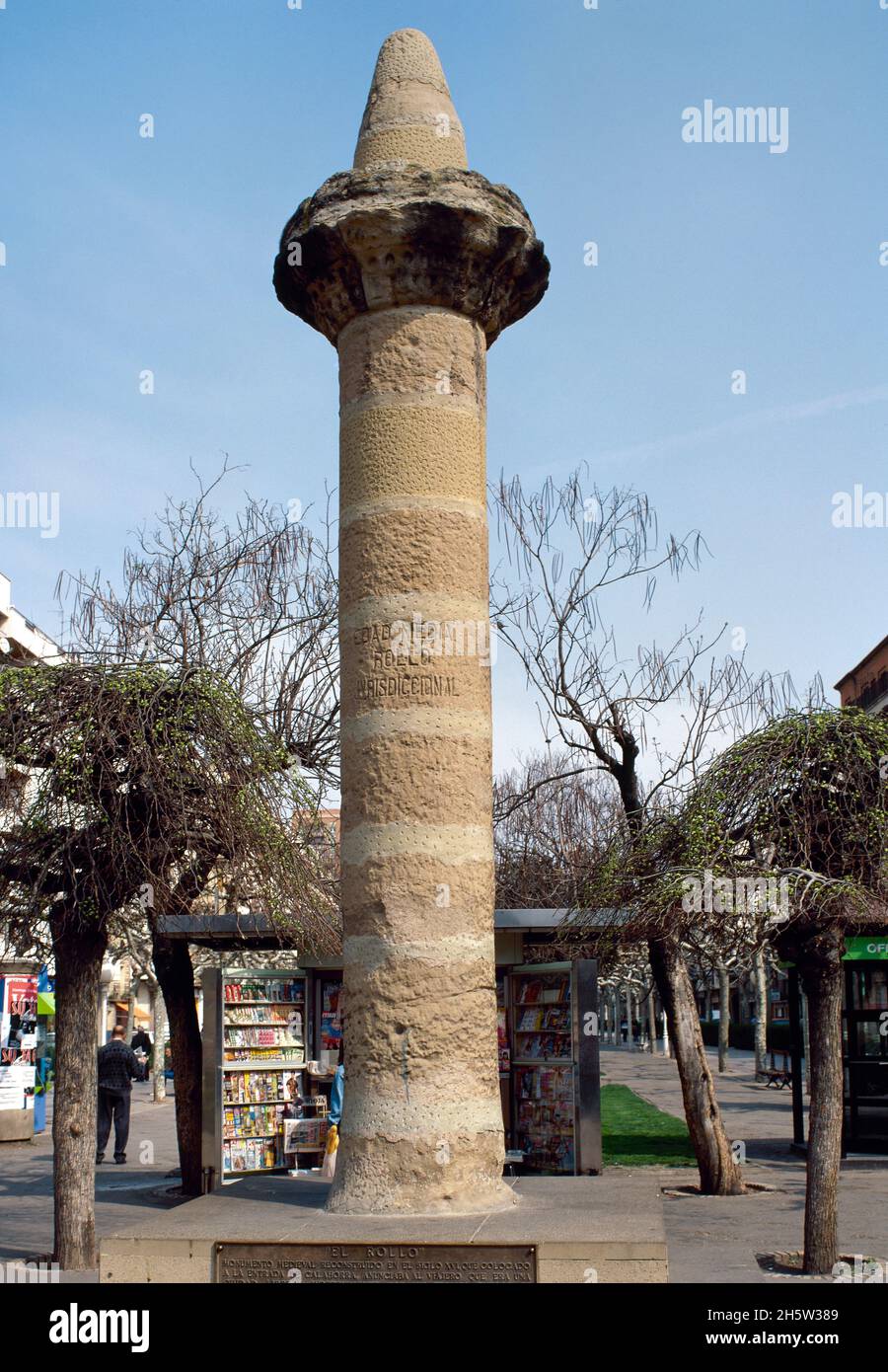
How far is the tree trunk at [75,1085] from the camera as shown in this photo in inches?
442

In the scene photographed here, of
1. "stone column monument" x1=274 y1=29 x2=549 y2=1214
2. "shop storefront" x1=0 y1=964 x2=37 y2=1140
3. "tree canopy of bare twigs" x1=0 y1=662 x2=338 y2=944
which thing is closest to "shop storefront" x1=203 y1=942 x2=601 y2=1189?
"tree canopy of bare twigs" x1=0 y1=662 x2=338 y2=944

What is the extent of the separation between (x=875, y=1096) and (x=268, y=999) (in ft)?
30.7

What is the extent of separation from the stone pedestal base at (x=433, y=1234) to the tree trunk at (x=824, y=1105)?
12.2 feet

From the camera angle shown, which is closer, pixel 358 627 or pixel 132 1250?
pixel 132 1250

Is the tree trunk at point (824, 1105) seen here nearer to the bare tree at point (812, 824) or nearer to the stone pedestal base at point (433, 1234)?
the bare tree at point (812, 824)

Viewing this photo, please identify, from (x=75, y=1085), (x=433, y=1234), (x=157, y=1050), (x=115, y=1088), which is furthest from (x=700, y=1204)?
(x=157, y=1050)

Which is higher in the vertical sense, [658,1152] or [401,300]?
[401,300]

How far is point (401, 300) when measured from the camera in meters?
8.98

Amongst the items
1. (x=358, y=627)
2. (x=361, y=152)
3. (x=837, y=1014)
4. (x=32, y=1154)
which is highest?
(x=361, y=152)

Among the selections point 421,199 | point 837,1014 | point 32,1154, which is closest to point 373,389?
point 421,199

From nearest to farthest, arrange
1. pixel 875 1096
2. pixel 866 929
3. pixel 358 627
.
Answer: pixel 358 627, pixel 866 929, pixel 875 1096

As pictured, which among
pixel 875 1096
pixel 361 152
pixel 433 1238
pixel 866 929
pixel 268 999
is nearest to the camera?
pixel 433 1238

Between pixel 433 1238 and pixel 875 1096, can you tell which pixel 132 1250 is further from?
pixel 875 1096

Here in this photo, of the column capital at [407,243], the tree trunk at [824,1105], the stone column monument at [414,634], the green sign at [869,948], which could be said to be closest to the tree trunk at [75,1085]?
the stone column monument at [414,634]
